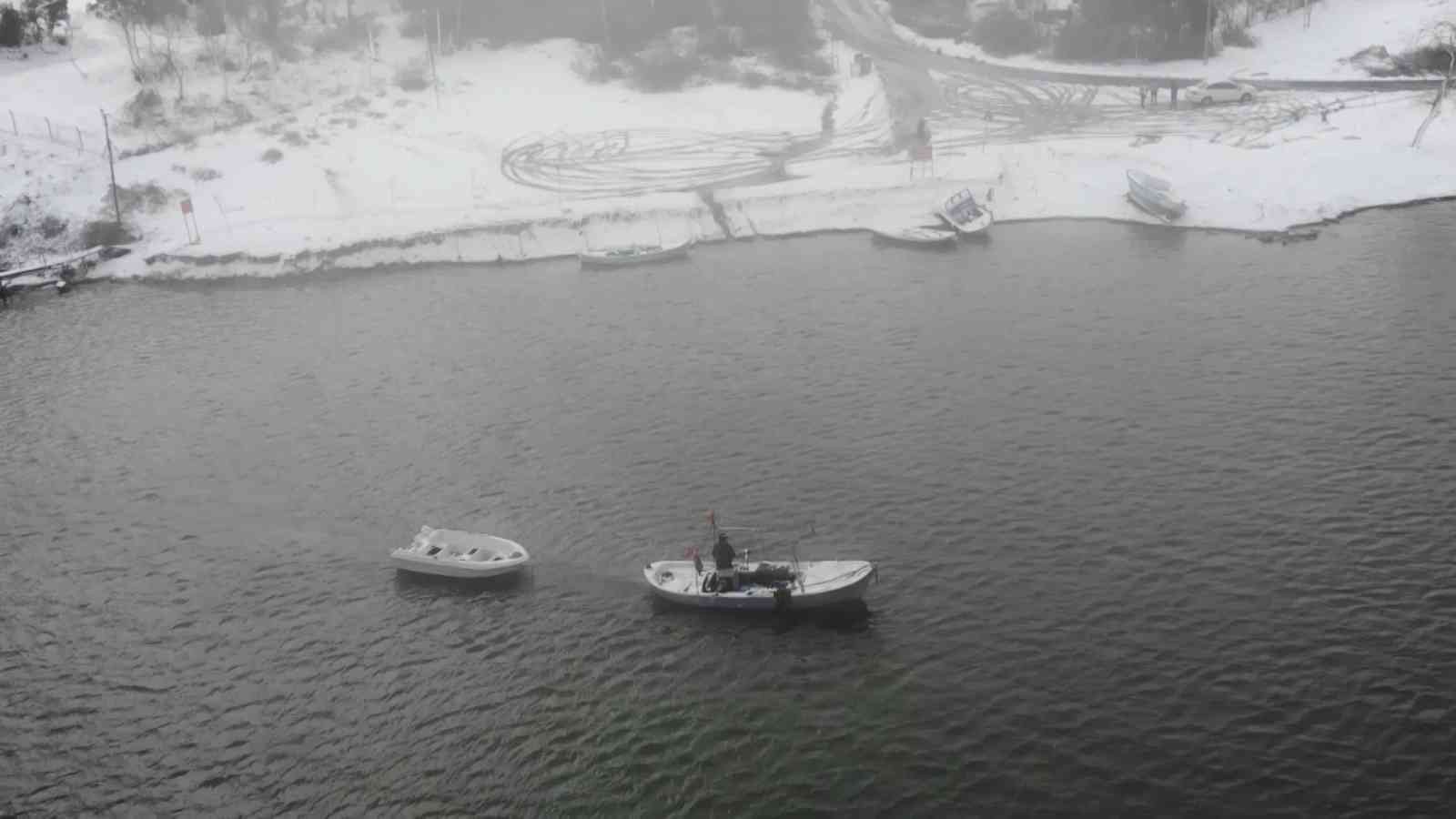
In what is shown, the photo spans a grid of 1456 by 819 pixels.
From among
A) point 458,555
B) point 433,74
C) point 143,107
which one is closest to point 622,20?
point 433,74

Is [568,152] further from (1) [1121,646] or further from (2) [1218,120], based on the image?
(1) [1121,646]

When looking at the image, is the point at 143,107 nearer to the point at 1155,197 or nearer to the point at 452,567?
the point at 452,567

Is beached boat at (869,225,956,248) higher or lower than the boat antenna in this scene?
higher

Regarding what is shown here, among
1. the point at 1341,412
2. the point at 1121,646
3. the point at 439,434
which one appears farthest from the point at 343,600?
the point at 1341,412

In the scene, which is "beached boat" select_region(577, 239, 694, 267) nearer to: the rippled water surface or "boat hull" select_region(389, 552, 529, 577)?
the rippled water surface

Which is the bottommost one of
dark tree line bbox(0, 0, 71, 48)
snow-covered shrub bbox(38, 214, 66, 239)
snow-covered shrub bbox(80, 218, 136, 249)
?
snow-covered shrub bbox(80, 218, 136, 249)

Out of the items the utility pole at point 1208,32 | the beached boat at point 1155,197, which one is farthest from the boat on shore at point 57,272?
the utility pole at point 1208,32

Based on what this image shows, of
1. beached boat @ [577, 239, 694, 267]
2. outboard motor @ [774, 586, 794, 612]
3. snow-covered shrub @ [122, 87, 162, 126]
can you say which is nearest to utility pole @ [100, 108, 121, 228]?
snow-covered shrub @ [122, 87, 162, 126]
